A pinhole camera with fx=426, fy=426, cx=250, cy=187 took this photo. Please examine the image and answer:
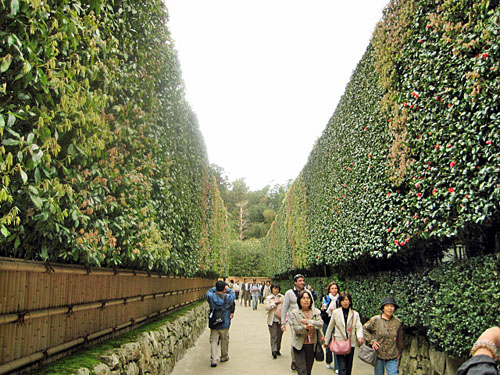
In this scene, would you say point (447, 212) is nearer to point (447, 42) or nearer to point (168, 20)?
point (447, 42)

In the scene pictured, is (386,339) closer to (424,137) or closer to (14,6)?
(424,137)

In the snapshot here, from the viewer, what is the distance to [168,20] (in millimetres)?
8914

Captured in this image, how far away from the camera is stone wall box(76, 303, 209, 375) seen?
526 centimetres

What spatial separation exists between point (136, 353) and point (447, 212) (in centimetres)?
513

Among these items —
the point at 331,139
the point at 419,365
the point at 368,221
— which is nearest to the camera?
the point at 419,365

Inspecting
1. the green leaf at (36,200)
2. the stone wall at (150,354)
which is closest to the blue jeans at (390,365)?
the stone wall at (150,354)

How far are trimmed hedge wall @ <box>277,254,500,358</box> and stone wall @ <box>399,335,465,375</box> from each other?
199 millimetres

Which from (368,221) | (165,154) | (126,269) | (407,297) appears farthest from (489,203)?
(165,154)

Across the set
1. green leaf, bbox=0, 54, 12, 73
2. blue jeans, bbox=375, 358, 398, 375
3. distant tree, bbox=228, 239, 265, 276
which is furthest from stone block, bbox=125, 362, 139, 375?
distant tree, bbox=228, 239, 265, 276

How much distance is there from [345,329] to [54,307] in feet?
15.8

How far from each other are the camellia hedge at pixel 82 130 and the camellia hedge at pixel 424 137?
4.59 m

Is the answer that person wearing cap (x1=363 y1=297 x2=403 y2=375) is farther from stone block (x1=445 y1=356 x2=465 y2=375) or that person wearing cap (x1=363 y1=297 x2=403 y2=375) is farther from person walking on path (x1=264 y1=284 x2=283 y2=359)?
person walking on path (x1=264 y1=284 x2=283 y2=359)

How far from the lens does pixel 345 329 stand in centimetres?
739

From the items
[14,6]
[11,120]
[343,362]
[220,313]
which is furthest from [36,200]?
[220,313]
